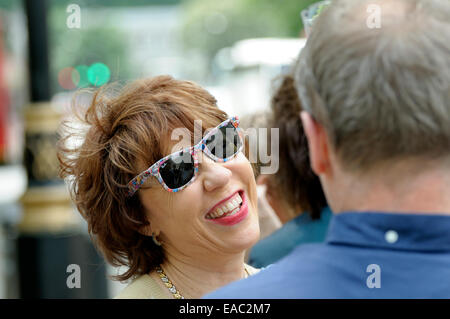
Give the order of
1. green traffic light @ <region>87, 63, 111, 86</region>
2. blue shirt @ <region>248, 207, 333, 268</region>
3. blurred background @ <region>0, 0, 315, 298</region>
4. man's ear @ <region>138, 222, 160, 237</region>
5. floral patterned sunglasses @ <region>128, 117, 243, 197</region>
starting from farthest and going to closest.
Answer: blurred background @ <region>0, 0, 315, 298</region>
blue shirt @ <region>248, 207, 333, 268</region>
green traffic light @ <region>87, 63, 111, 86</region>
man's ear @ <region>138, 222, 160, 237</region>
floral patterned sunglasses @ <region>128, 117, 243, 197</region>

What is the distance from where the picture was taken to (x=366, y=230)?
1.26 meters

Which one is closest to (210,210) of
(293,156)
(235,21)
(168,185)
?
(168,185)

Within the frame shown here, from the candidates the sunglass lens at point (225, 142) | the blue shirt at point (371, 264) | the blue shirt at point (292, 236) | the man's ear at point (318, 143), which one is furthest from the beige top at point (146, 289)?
the man's ear at point (318, 143)

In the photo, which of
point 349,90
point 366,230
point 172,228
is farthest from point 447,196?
point 172,228

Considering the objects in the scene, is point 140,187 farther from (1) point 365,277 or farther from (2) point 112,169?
(1) point 365,277

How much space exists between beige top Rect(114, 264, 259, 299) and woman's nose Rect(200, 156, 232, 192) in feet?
1.26

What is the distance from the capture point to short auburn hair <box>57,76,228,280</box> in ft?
7.14

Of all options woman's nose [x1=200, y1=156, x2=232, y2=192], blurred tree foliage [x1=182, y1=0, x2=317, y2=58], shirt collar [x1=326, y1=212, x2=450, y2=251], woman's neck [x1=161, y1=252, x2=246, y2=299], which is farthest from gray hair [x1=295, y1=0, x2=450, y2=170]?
blurred tree foliage [x1=182, y1=0, x2=317, y2=58]

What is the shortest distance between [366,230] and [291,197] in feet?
5.20

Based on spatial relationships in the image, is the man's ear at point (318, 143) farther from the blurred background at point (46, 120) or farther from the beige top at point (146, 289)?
the blurred background at point (46, 120)

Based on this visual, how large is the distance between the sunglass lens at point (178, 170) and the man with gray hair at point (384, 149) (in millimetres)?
875

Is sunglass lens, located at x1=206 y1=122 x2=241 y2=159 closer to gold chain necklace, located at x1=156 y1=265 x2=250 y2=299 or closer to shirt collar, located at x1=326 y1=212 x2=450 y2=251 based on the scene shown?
gold chain necklace, located at x1=156 y1=265 x2=250 y2=299

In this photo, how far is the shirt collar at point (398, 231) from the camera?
1.22 meters

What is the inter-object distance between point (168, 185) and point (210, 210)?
0.54 ft
